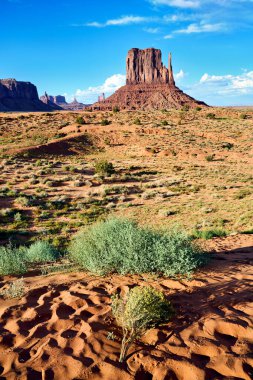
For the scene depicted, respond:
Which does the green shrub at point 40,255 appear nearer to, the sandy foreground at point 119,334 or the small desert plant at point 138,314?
the sandy foreground at point 119,334

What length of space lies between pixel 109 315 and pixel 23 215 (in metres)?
15.3

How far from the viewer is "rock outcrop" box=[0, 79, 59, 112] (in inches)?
6143

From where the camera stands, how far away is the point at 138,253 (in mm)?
7668

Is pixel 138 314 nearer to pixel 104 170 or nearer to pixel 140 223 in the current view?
pixel 140 223

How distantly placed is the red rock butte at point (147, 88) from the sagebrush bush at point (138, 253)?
3925 inches

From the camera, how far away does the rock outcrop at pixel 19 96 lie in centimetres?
15602

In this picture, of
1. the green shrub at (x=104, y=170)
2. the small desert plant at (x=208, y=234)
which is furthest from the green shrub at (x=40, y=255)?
the green shrub at (x=104, y=170)

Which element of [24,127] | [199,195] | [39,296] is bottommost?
[199,195]

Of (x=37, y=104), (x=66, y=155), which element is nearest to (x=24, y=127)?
(x=66, y=155)

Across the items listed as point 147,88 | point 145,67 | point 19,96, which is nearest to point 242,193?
point 147,88

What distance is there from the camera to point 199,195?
23.6 meters

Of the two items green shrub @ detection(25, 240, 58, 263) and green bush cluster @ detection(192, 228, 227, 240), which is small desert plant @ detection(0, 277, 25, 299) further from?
green bush cluster @ detection(192, 228, 227, 240)

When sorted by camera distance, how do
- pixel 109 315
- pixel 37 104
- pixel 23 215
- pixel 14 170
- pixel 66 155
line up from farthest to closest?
pixel 37 104, pixel 66 155, pixel 14 170, pixel 23 215, pixel 109 315

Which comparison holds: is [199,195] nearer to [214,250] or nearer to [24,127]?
[214,250]
